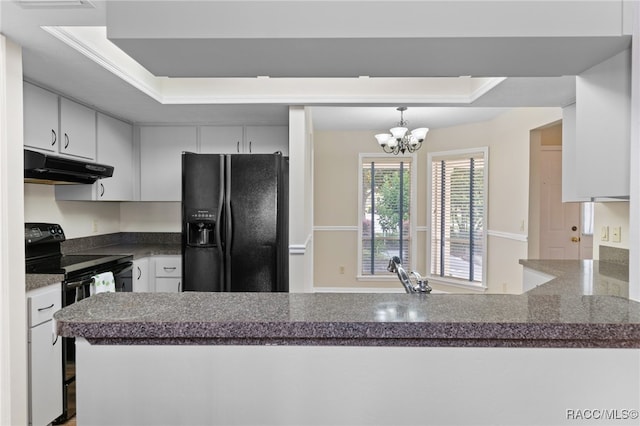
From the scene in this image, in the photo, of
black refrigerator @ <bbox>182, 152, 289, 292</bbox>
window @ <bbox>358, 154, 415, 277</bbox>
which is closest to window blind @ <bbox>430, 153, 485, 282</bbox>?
window @ <bbox>358, 154, 415, 277</bbox>

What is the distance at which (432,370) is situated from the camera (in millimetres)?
982

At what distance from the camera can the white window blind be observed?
550 centimetres

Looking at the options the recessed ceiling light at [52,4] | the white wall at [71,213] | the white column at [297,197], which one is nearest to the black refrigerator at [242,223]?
the white column at [297,197]

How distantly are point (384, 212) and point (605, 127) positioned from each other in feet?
13.8

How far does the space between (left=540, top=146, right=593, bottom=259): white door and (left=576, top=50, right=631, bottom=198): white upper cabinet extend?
3.30 meters

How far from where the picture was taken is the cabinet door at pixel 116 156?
3.42m

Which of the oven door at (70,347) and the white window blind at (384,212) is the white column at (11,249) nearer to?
the oven door at (70,347)

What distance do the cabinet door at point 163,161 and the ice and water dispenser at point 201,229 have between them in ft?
2.78

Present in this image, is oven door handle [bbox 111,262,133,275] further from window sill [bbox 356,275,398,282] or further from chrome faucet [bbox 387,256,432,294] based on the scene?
window sill [bbox 356,275,398,282]

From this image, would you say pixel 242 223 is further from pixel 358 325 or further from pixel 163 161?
pixel 358 325

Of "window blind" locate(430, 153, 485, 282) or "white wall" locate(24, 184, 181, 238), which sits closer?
"white wall" locate(24, 184, 181, 238)

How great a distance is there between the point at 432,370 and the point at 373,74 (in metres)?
1.04

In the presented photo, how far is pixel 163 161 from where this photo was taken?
13.0 feet

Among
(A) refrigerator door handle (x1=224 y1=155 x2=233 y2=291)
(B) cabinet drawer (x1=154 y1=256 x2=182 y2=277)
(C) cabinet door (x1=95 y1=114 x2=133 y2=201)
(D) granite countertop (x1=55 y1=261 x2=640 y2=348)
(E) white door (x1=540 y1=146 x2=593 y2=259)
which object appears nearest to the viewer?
(D) granite countertop (x1=55 y1=261 x2=640 y2=348)
